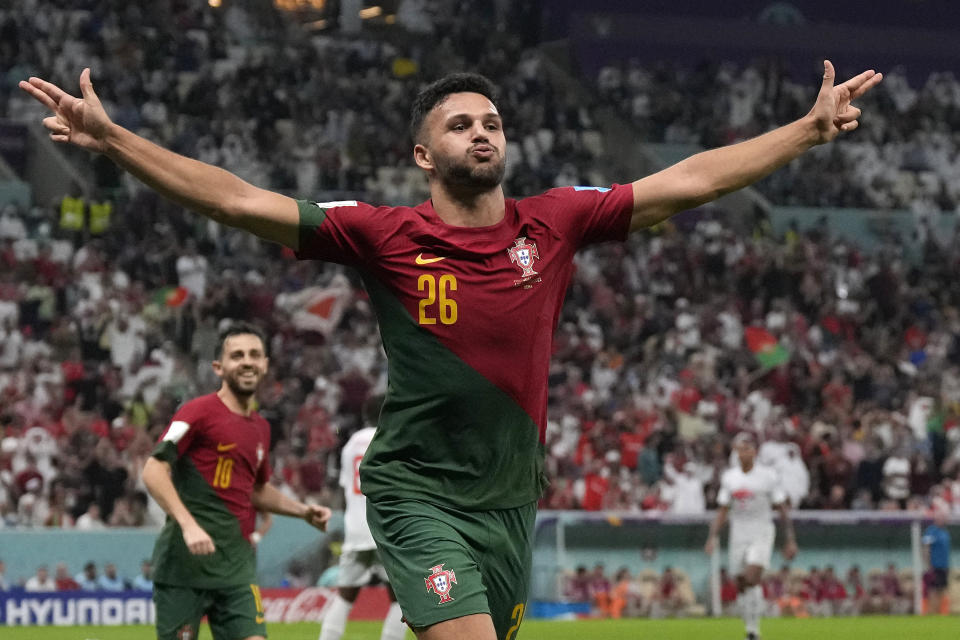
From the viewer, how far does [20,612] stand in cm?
1842

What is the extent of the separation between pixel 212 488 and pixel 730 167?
4.46 meters

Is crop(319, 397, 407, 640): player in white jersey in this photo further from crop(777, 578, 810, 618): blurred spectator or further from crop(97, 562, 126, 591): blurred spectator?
crop(777, 578, 810, 618): blurred spectator

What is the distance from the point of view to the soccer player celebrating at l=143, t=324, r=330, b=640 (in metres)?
8.83

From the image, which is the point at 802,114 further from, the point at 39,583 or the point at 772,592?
the point at 39,583

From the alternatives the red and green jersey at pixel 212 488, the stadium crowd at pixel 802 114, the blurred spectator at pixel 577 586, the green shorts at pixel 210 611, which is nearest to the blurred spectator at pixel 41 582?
the blurred spectator at pixel 577 586

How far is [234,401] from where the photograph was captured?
931cm

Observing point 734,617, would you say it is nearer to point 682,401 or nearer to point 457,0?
point 682,401

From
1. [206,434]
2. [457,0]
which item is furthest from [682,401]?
[206,434]

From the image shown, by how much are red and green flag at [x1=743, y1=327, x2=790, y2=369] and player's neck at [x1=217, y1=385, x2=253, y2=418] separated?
737 inches

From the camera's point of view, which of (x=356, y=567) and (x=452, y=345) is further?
(x=356, y=567)

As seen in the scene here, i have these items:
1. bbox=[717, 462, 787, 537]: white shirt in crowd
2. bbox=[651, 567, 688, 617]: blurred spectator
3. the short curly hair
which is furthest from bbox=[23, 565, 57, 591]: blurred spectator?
the short curly hair

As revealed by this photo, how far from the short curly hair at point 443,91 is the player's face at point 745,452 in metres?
12.4

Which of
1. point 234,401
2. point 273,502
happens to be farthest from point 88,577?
point 234,401

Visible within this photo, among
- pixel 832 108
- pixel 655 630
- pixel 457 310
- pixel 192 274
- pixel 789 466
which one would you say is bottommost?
pixel 655 630
